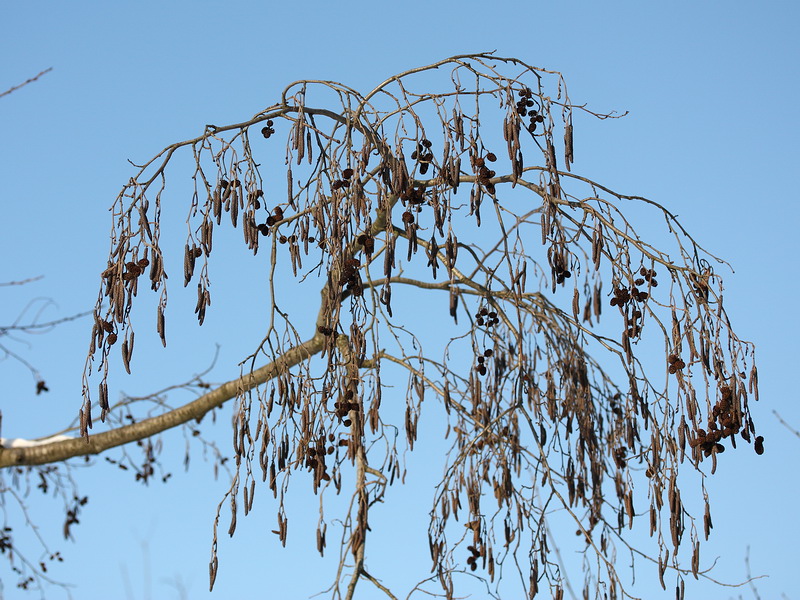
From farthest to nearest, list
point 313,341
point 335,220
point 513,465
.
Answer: point 313,341, point 513,465, point 335,220

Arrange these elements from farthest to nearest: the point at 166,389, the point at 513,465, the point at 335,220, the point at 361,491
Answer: the point at 166,389 → the point at 513,465 → the point at 361,491 → the point at 335,220

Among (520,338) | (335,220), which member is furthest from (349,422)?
(520,338)

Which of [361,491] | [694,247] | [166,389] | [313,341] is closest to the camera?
[361,491]

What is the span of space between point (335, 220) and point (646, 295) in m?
1.13

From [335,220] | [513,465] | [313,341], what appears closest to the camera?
[335,220]

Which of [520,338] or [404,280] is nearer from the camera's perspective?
[520,338]

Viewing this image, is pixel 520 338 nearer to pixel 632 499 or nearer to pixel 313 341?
pixel 632 499

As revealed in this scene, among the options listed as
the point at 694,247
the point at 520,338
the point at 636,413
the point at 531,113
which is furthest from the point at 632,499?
the point at 531,113

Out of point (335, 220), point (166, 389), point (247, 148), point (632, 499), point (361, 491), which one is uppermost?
point (166, 389)

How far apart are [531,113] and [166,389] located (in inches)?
118

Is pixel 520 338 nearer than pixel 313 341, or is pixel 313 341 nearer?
pixel 520 338

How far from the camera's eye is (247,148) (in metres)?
3.13

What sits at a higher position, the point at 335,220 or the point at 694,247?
the point at 694,247

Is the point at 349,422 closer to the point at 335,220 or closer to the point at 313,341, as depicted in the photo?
the point at 335,220
